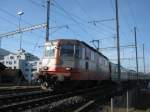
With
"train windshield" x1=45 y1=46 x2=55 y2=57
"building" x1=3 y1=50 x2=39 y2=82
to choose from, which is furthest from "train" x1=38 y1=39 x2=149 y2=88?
"building" x1=3 y1=50 x2=39 y2=82

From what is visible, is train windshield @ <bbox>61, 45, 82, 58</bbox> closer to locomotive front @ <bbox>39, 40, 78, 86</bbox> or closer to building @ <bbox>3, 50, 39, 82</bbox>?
locomotive front @ <bbox>39, 40, 78, 86</bbox>

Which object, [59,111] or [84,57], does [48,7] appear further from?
[59,111]

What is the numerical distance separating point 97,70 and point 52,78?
7133 mm

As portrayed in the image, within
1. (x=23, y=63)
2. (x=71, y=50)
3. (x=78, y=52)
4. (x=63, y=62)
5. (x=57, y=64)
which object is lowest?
(x=57, y=64)

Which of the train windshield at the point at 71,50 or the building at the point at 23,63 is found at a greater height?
the building at the point at 23,63

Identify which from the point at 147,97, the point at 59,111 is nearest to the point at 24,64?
the point at 147,97

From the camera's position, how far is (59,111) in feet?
37.4

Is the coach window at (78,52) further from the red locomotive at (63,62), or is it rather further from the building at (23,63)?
the building at (23,63)

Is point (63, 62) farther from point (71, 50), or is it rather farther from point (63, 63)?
point (71, 50)

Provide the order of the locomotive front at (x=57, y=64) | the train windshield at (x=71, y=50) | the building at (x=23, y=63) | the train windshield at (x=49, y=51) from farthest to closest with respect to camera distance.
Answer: the building at (x=23, y=63) < the train windshield at (x=49, y=51) < the train windshield at (x=71, y=50) < the locomotive front at (x=57, y=64)

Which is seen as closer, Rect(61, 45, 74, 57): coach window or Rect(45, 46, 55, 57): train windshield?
Rect(61, 45, 74, 57): coach window

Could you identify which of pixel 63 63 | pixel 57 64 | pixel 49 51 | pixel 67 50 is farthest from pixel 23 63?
pixel 63 63

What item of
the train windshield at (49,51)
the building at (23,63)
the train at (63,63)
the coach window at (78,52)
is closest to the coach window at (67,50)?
the train at (63,63)

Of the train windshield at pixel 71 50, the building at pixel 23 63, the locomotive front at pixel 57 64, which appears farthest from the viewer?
the building at pixel 23 63
